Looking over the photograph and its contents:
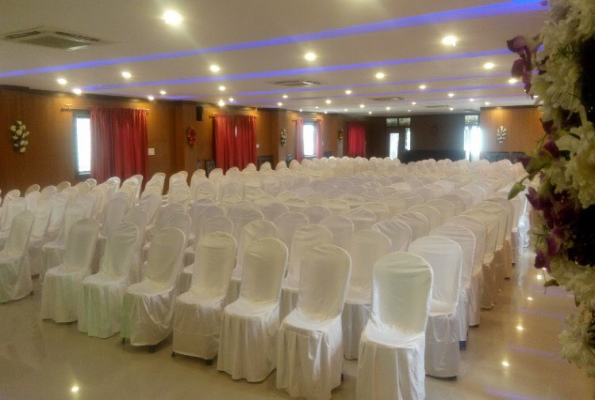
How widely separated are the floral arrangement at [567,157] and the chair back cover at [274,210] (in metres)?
5.66

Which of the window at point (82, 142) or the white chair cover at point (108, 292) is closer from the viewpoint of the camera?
the white chair cover at point (108, 292)

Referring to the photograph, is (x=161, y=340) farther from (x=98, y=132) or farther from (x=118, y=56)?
(x=98, y=132)

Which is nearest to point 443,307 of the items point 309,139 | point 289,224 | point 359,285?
point 359,285

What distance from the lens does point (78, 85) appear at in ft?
37.0

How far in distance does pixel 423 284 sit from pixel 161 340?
8.76 ft

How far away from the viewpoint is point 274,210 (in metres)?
6.95

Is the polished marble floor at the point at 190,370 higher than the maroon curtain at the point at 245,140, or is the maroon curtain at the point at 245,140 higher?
the maroon curtain at the point at 245,140

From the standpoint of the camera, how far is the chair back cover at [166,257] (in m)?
4.95

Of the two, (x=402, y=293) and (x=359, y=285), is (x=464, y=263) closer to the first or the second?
(x=359, y=285)

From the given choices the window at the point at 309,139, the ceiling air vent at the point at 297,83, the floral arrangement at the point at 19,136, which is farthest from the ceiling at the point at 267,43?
the window at the point at 309,139

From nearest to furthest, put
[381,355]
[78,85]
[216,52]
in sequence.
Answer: [381,355]
[216,52]
[78,85]

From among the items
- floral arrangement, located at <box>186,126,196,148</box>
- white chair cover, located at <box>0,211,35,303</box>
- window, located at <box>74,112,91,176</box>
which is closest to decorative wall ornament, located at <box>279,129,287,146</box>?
floral arrangement, located at <box>186,126,196,148</box>

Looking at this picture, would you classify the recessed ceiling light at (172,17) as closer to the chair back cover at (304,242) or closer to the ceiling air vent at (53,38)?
the ceiling air vent at (53,38)

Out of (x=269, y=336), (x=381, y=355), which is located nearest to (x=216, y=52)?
(x=269, y=336)
